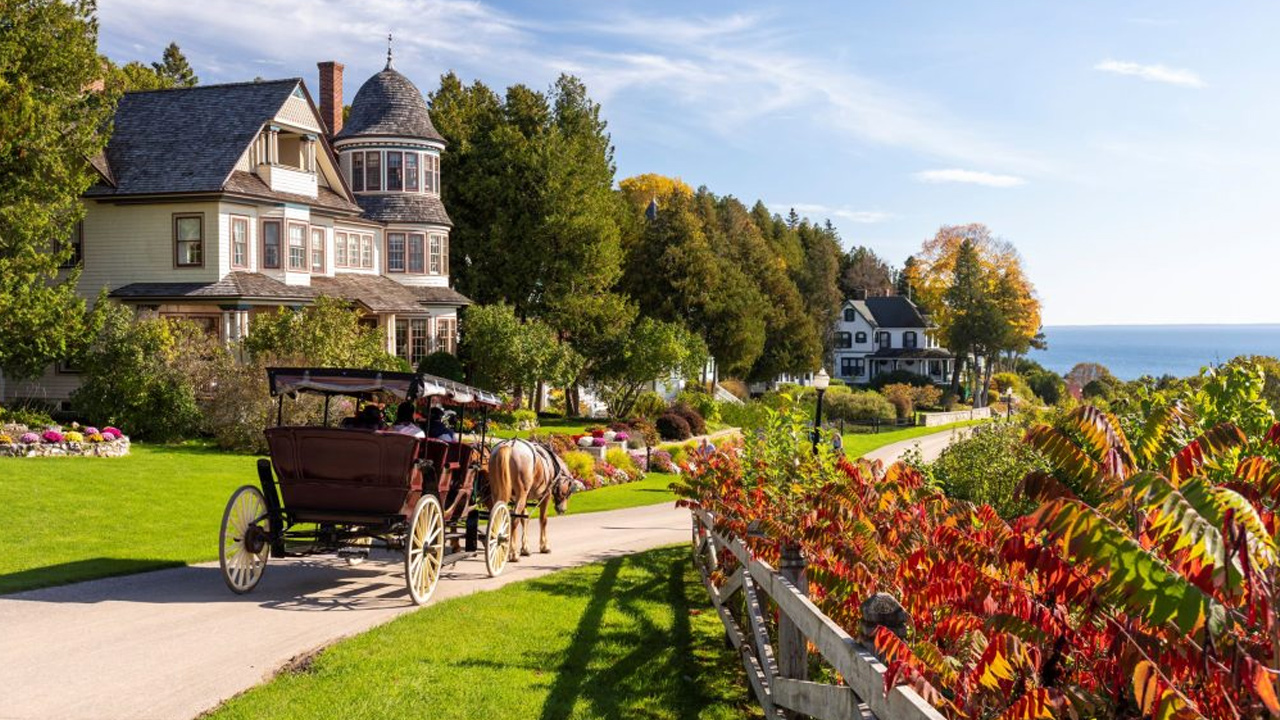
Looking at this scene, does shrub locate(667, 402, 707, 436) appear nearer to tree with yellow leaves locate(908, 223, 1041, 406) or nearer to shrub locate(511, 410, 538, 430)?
shrub locate(511, 410, 538, 430)

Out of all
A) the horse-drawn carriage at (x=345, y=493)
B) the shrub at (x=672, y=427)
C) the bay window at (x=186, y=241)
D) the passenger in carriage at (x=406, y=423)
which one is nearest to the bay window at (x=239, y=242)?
the bay window at (x=186, y=241)

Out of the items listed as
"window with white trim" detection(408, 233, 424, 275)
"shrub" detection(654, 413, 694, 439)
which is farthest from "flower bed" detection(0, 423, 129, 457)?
"window with white trim" detection(408, 233, 424, 275)

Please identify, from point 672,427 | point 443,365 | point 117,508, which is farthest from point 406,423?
point 672,427

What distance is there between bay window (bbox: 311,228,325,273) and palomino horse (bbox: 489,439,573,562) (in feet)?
93.4

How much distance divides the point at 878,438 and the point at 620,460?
84.2 ft

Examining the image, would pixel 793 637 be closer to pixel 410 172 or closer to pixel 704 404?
pixel 704 404

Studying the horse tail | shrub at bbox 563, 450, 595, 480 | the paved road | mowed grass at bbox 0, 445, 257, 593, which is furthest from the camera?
shrub at bbox 563, 450, 595, 480

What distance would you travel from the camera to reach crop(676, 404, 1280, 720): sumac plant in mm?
3420

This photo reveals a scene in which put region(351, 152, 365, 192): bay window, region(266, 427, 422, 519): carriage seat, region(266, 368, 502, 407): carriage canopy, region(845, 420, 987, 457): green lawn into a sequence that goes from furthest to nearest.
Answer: region(351, 152, 365, 192): bay window < region(845, 420, 987, 457): green lawn < region(266, 368, 502, 407): carriage canopy < region(266, 427, 422, 519): carriage seat

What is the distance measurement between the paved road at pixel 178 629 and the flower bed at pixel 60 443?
1338cm

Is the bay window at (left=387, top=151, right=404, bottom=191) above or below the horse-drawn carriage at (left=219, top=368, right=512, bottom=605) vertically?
above

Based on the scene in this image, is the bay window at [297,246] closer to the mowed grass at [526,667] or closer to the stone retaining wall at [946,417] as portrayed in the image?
the mowed grass at [526,667]

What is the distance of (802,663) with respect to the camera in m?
7.45

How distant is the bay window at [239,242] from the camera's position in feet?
125
